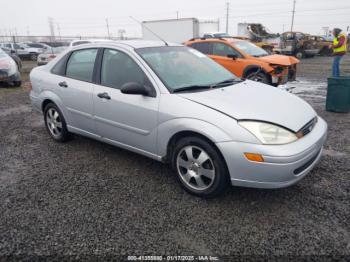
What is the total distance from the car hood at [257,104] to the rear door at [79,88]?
1.52 metres

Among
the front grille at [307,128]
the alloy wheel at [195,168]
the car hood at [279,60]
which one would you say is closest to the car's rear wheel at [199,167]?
the alloy wheel at [195,168]

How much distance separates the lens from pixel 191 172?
313 cm

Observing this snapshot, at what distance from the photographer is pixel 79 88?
4035 mm

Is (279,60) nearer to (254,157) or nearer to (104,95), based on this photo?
(104,95)

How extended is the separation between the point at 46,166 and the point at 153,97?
75.9 inches

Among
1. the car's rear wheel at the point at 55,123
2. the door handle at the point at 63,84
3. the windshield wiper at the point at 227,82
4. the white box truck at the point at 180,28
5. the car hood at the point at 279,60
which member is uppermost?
the white box truck at the point at 180,28

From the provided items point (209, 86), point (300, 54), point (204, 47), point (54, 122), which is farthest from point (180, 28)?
point (209, 86)

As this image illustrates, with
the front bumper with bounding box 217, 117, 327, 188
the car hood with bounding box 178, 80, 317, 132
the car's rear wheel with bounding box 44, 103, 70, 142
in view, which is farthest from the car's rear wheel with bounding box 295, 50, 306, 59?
the front bumper with bounding box 217, 117, 327, 188

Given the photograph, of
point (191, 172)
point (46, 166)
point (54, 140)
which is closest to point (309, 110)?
point (191, 172)

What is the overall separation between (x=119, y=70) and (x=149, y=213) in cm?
184

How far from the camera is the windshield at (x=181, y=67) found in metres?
3.37

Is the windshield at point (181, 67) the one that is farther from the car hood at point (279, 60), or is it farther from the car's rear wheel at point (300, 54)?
the car's rear wheel at point (300, 54)

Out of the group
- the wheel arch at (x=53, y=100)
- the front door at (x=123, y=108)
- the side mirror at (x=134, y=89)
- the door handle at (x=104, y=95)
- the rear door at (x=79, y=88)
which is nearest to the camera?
the side mirror at (x=134, y=89)

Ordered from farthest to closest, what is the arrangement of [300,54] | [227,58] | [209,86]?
[300,54] < [227,58] < [209,86]
